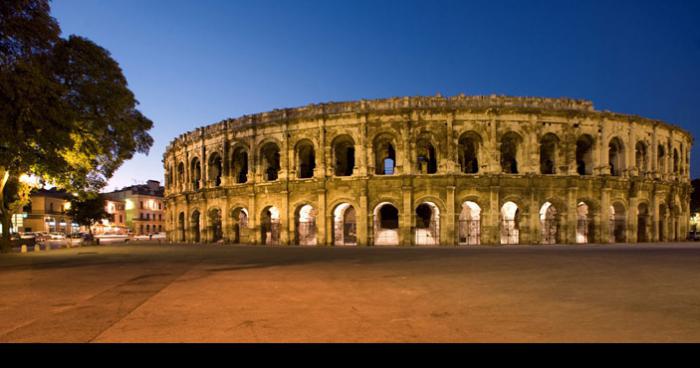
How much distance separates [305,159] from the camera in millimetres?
27594

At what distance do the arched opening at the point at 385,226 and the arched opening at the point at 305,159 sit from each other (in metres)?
5.31

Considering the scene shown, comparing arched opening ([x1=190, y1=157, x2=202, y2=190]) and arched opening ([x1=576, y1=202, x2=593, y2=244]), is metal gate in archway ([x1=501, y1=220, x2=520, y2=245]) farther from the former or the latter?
arched opening ([x1=190, y1=157, x2=202, y2=190])

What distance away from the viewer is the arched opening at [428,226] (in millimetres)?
24995

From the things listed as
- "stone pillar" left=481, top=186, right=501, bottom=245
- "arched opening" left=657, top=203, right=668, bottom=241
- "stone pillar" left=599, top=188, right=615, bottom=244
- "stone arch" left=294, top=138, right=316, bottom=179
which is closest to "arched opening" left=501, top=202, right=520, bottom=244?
"stone pillar" left=481, top=186, right=501, bottom=245

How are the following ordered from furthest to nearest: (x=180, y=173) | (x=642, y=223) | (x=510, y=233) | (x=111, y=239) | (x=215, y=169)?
1. (x=111, y=239)
2. (x=180, y=173)
3. (x=215, y=169)
4. (x=642, y=223)
5. (x=510, y=233)

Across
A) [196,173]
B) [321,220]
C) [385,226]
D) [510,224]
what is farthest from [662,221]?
[196,173]

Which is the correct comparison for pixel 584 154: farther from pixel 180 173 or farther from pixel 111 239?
pixel 111 239

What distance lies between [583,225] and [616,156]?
189 inches

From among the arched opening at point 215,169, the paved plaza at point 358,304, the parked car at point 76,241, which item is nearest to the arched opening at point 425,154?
the paved plaza at point 358,304

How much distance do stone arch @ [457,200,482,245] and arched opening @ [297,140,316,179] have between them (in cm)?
999

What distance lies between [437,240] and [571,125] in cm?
1011

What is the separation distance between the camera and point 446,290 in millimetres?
8516
